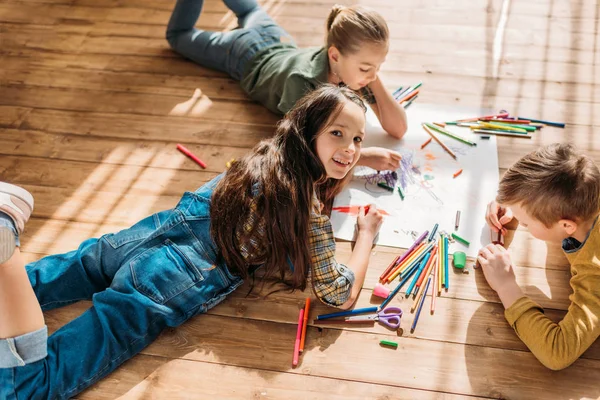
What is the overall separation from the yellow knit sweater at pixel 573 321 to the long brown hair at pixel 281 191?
1.84 feet

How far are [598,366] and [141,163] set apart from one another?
1477mm

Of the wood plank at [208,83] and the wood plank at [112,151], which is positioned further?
the wood plank at [208,83]

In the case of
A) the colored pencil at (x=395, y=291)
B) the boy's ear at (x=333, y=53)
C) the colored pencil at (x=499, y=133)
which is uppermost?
the boy's ear at (x=333, y=53)

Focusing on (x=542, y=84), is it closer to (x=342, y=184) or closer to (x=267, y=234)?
(x=342, y=184)

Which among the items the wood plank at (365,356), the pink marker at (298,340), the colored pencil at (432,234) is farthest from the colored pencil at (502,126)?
the pink marker at (298,340)

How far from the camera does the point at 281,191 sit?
151cm

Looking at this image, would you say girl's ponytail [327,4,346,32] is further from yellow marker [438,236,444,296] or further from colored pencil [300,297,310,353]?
colored pencil [300,297,310,353]

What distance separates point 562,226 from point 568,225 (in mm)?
17

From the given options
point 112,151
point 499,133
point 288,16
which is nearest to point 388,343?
point 499,133

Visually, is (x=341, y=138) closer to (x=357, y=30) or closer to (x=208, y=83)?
(x=357, y=30)

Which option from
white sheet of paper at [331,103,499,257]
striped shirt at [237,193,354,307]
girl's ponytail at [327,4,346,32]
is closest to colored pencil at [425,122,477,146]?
white sheet of paper at [331,103,499,257]

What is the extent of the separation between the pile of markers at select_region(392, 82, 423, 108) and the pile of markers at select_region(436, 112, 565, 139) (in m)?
0.16

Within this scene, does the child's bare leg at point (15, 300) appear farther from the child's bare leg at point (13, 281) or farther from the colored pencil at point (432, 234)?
the colored pencil at point (432, 234)

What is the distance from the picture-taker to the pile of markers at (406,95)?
7.22 feet
